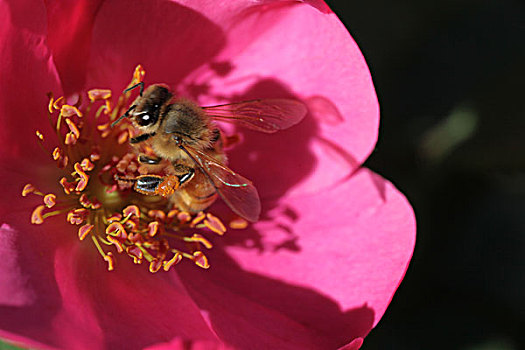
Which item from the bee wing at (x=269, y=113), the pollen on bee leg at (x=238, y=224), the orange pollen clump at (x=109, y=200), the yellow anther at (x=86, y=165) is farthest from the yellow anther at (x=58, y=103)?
the pollen on bee leg at (x=238, y=224)

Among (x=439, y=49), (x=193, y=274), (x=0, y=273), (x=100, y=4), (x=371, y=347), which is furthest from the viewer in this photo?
(x=439, y=49)

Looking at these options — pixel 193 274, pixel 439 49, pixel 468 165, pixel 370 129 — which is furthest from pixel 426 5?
pixel 193 274

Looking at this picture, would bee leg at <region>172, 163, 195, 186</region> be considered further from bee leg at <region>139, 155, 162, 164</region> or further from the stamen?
the stamen

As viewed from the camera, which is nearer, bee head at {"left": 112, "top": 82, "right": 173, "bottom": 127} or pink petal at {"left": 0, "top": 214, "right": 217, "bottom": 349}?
pink petal at {"left": 0, "top": 214, "right": 217, "bottom": 349}

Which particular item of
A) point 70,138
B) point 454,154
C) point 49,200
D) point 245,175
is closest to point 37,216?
point 49,200

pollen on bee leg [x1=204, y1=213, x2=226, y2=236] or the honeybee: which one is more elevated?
the honeybee

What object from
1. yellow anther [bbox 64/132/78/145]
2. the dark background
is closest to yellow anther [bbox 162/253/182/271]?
yellow anther [bbox 64/132/78/145]

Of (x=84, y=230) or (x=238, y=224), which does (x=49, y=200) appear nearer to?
(x=84, y=230)

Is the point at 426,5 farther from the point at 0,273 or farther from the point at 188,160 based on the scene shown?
the point at 0,273
